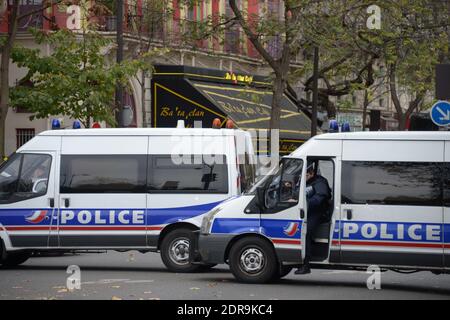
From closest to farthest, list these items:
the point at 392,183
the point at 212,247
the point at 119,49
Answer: the point at 392,183
the point at 212,247
the point at 119,49

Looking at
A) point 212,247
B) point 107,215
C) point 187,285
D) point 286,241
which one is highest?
point 107,215

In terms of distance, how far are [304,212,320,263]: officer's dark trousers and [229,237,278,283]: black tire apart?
503mm

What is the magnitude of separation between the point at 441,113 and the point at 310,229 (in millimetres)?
8582

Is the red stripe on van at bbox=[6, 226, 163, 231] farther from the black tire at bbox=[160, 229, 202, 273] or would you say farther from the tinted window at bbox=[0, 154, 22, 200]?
the tinted window at bbox=[0, 154, 22, 200]

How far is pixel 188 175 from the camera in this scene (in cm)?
1727

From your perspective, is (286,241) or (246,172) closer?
(286,241)

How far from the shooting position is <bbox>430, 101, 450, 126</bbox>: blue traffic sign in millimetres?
22469

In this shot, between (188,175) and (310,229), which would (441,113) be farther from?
(310,229)

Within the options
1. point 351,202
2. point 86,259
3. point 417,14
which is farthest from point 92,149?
point 417,14

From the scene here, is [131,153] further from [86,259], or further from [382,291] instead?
[382,291]

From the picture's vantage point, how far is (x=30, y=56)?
26.2 meters

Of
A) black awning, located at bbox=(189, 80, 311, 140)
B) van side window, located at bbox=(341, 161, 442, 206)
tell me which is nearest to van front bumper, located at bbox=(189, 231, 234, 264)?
van side window, located at bbox=(341, 161, 442, 206)

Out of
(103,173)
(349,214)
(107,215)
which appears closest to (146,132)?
(103,173)

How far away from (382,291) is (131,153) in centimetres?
504
